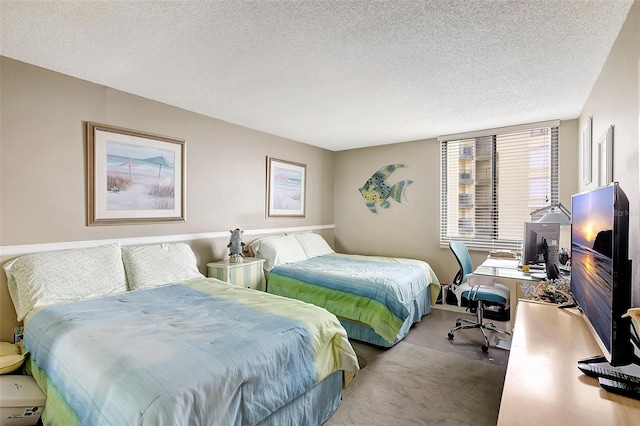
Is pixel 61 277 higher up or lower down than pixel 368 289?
higher up

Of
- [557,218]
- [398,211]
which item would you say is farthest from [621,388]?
[398,211]

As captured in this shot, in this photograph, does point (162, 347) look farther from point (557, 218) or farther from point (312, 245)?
point (557, 218)

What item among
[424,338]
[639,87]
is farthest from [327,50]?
[424,338]

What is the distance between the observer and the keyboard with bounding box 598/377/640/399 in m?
1.04

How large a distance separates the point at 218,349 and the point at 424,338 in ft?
8.15

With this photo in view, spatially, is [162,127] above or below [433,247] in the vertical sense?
above

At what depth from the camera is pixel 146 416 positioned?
1.18 metres

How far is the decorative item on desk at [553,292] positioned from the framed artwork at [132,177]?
10.7 ft

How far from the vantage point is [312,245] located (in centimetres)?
466

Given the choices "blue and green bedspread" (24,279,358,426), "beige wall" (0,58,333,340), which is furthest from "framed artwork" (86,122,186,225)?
"blue and green bedspread" (24,279,358,426)

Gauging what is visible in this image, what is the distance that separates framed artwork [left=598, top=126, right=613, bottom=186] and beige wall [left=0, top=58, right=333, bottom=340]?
3507 mm

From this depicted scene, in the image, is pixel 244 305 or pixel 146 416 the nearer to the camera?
pixel 146 416

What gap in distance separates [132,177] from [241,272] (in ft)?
4.72

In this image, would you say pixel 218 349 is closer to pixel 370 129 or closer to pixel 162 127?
pixel 162 127
